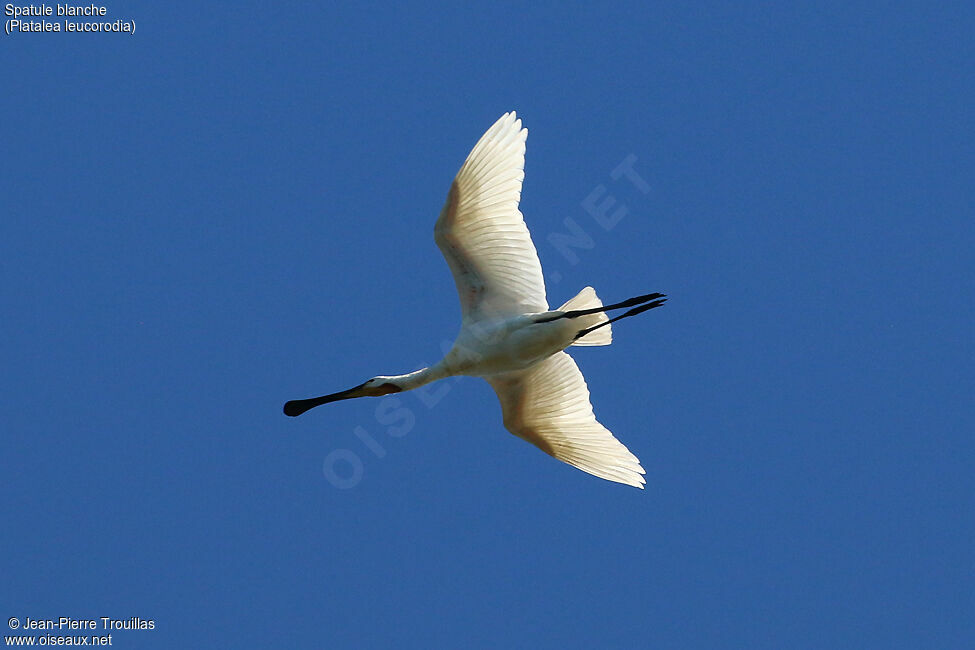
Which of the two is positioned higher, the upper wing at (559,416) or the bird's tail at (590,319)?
the bird's tail at (590,319)

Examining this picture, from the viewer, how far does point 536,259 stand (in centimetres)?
1017

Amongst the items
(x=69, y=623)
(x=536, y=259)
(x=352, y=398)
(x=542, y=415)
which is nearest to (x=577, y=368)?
(x=542, y=415)

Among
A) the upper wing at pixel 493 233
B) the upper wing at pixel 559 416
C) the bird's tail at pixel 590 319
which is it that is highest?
the upper wing at pixel 493 233

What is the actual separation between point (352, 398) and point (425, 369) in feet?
2.74

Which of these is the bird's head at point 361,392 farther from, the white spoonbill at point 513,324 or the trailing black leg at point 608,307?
the trailing black leg at point 608,307

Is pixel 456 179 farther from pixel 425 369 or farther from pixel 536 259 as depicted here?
pixel 425 369

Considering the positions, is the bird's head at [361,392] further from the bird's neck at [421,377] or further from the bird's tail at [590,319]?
the bird's tail at [590,319]

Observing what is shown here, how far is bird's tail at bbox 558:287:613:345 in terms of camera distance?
982 centimetres

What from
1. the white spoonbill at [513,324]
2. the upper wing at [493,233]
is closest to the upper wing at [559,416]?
the white spoonbill at [513,324]

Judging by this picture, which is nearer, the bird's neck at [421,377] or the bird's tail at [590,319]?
the bird's tail at [590,319]

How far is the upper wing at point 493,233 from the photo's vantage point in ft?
32.0

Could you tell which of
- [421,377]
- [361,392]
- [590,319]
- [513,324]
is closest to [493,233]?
[513,324]

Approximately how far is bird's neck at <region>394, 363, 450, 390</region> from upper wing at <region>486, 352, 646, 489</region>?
64 cm

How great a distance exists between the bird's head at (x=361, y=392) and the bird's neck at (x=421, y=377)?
5 centimetres
